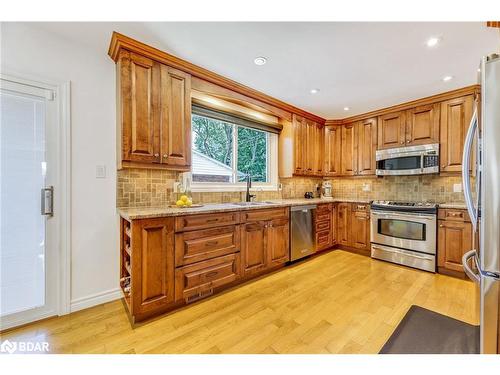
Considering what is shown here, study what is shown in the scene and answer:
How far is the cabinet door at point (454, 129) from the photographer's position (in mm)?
2830

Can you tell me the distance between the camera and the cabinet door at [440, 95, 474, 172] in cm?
283

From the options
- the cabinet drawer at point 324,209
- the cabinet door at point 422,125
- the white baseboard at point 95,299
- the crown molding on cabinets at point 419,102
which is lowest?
the white baseboard at point 95,299

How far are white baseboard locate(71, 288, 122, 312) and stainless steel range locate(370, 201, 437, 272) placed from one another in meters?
3.49

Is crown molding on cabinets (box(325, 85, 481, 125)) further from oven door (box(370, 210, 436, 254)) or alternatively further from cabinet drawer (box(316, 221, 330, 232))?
cabinet drawer (box(316, 221, 330, 232))

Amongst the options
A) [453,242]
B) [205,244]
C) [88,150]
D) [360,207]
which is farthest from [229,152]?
[453,242]

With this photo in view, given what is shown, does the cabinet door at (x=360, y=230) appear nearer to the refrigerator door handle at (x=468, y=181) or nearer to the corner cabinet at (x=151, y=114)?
the refrigerator door handle at (x=468, y=181)

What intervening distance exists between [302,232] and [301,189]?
1196 mm

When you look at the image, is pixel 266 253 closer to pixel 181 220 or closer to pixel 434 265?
pixel 181 220

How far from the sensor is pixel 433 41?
185cm

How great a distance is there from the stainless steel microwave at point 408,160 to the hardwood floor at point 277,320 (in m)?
1.47

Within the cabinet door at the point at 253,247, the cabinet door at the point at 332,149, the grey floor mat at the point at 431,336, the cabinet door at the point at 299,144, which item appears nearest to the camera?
the grey floor mat at the point at 431,336

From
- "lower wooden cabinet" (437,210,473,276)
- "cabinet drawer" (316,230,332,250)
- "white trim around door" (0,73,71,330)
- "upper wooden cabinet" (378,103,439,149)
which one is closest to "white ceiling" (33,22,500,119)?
"upper wooden cabinet" (378,103,439,149)

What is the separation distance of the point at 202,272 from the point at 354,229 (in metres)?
2.74

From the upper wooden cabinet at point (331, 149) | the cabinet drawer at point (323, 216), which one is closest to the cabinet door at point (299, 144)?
the upper wooden cabinet at point (331, 149)
